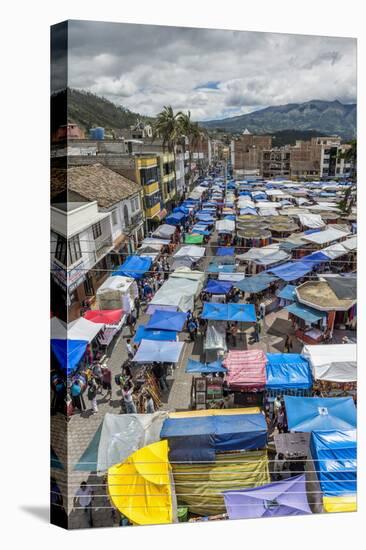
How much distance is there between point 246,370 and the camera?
11016 millimetres

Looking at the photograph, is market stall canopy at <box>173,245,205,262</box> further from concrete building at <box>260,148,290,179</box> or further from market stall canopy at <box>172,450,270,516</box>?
market stall canopy at <box>172,450,270,516</box>

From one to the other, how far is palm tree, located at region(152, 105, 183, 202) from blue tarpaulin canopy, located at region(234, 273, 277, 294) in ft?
23.7

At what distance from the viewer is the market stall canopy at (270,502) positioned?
25.6 feet

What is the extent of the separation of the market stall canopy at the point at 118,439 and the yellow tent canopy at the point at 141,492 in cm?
44

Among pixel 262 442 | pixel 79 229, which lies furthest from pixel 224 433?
pixel 79 229

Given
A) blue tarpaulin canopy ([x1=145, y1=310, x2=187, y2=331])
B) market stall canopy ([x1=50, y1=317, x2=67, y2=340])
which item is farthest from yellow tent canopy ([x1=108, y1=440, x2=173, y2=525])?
blue tarpaulin canopy ([x1=145, y1=310, x2=187, y2=331])

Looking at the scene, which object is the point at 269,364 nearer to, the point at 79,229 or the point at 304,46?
the point at 79,229

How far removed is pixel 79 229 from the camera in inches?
321

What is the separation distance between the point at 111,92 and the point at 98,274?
4.27m

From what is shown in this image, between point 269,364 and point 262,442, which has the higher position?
point 269,364

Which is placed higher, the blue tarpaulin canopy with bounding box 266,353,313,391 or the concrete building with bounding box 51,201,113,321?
the concrete building with bounding box 51,201,113,321

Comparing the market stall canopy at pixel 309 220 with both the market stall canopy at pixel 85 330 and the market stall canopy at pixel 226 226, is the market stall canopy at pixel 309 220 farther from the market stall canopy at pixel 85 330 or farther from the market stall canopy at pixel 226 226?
the market stall canopy at pixel 85 330

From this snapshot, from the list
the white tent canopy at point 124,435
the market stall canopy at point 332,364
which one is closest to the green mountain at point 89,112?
the white tent canopy at point 124,435

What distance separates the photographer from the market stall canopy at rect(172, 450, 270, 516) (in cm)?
812
